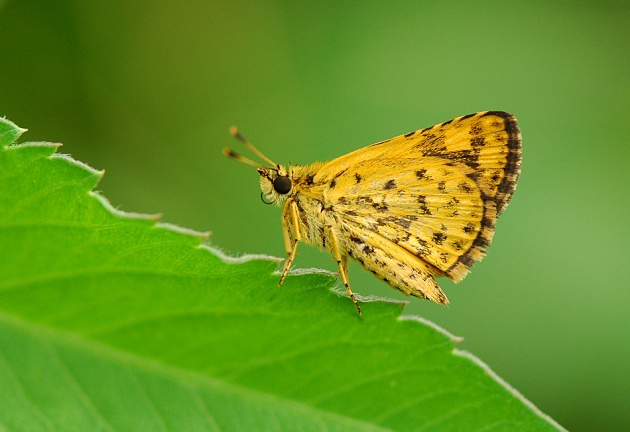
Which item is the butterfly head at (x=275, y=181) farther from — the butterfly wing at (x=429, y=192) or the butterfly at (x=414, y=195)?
the butterfly wing at (x=429, y=192)

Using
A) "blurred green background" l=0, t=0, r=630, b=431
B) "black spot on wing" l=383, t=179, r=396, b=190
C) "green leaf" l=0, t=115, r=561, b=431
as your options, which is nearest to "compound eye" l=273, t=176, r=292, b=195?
"black spot on wing" l=383, t=179, r=396, b=190

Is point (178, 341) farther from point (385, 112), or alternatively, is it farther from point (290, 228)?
point (385, 112)

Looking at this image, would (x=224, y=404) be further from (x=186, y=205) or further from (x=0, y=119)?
(x=186, y=205)

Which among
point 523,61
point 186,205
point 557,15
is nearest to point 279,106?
point 186,205

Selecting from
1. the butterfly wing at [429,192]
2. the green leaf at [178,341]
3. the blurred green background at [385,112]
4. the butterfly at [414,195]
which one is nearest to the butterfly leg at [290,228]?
the butterfly at [414,195]

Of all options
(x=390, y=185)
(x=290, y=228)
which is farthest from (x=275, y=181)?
(x=390, y=185)

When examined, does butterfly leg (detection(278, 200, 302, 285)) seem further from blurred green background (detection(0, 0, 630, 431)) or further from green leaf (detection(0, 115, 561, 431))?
green leaf (detection(0, 115, 561, 431))
